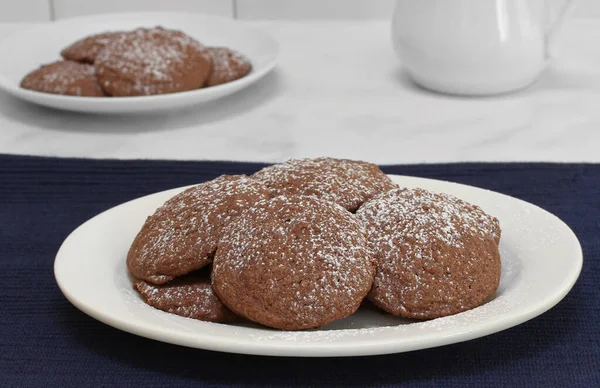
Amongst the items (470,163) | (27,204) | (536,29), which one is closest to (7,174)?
(27,204)

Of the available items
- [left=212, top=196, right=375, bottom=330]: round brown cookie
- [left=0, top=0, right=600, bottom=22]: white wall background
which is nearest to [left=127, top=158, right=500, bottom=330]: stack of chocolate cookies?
[left=212, top=196, right=375, bottom=330]: round brown cookie

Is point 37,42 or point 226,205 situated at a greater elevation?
point 226,205

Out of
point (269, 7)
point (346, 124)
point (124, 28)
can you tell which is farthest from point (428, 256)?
point (269, 7)

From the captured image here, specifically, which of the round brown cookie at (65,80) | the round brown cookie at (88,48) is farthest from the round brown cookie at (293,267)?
the round brown cookie at (88,48)

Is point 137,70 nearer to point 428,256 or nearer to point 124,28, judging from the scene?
point 124,28

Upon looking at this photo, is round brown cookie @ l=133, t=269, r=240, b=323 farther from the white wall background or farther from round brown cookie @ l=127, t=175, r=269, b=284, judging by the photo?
the white wall background

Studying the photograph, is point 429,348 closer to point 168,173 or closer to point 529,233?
point 529,233
